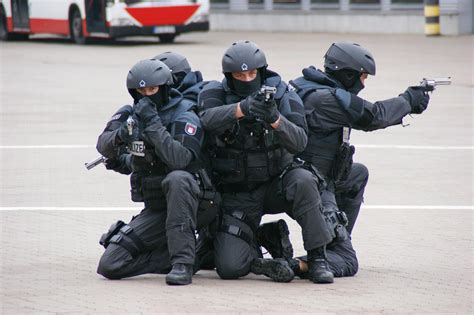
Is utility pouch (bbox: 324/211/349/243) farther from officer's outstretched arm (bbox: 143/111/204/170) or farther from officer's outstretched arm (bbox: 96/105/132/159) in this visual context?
officer's outstretched arm (bbox: 96/105/132/159)

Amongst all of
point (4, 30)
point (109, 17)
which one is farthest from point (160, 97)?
point (4, 30)

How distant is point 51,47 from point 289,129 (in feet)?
78.1

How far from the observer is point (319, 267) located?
8.10 m

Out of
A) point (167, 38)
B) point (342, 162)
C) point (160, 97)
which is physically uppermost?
point (160, 97)

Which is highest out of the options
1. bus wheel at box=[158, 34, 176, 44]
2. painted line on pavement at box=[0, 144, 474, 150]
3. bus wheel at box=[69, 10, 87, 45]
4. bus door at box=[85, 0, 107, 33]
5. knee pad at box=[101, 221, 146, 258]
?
knee pad at box=[101, 221, 146, 258]

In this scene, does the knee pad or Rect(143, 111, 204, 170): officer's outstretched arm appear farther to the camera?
the knee pad

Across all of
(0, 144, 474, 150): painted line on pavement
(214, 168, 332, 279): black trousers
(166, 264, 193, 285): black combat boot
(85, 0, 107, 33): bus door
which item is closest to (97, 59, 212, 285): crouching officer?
(166, 264, 193, 285): black combat boot

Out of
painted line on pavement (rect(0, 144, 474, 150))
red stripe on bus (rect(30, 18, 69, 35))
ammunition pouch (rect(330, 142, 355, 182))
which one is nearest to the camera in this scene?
ammunition pouch (rect(330, 142, 355, 182))

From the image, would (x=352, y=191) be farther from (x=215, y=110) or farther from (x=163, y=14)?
(x=163, y=14)

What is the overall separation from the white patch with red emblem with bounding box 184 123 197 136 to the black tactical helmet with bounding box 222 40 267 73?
0.42m

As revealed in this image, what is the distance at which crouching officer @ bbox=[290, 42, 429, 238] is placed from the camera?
8469mm

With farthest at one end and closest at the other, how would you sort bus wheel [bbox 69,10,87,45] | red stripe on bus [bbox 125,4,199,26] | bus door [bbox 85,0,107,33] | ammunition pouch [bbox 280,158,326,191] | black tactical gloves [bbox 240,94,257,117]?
1. bus wheel [bbox 69,10,87,45]
2. bus door [bbox 85,0,107,33]
3. red stripe on bus [bbox 125,4,199,26]
4. ammunition pouch [bbox 280,158,326,191]
5. black tactical gloves [bbox 240,94,257,117]

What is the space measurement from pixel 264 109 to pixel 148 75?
2.80 feet

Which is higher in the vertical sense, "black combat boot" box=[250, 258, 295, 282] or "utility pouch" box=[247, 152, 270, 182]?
"utility pouch" box=[247, 152, 270, 182]
